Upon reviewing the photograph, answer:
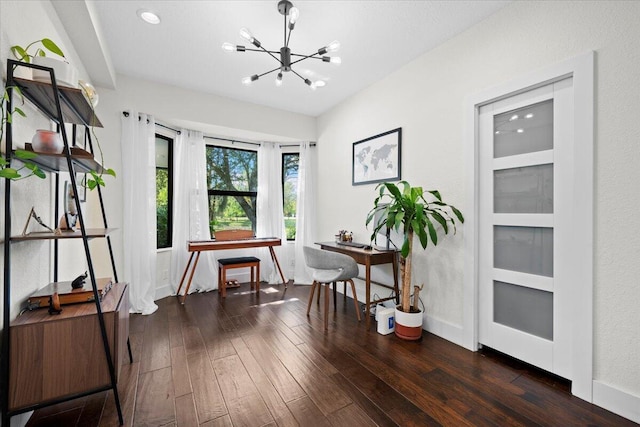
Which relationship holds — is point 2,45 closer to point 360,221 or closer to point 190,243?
point 190,243

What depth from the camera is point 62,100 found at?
1.59 m

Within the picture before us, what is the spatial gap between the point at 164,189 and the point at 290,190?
6.32ft

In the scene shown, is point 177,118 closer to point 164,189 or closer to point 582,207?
point 164,189

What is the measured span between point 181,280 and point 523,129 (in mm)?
4146

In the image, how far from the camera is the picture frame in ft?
9.96

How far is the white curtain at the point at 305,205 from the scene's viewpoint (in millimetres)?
4480

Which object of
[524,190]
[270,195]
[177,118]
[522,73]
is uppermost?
[177,118]

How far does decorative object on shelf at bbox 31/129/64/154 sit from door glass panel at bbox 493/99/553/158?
290 cm

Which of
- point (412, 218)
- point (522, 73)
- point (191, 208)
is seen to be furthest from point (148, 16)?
point (522, 73)

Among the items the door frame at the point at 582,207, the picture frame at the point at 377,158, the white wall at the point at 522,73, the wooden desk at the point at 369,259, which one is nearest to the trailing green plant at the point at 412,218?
the white wall at the point at 522,73

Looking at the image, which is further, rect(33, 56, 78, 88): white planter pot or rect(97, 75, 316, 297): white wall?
rect(97, 75, 316, 297): white wall

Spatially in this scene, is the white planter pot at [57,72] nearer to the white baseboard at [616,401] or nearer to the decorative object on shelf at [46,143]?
the decorative object on shelf at [46,143]

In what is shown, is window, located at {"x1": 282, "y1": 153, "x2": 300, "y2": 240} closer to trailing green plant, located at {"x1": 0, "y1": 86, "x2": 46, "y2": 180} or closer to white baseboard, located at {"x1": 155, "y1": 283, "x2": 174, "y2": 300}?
white baseboard, located at {"x1": 155, "y1": 283, "x2": 174, "y2": 300}

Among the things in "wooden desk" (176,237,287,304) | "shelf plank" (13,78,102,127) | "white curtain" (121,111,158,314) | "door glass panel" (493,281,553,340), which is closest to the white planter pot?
"shelf plank" (13,78,102,127)
